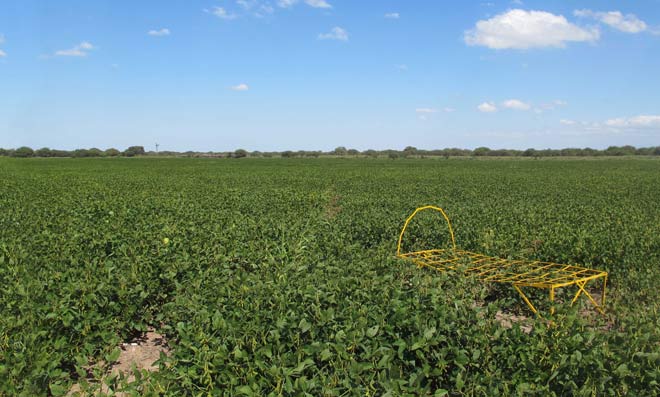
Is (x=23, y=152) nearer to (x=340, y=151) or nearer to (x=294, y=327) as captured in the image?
(x=340, y=151)

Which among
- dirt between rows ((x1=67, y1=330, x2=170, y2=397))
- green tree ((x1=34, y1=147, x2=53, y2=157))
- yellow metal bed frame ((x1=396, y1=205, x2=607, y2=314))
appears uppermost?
green tree ((x1=34, y1=147, x2=53, y2=157))

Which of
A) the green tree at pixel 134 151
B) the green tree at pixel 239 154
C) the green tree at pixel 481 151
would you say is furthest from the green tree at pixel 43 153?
the green tree at pixel 481 151

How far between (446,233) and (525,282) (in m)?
3.51

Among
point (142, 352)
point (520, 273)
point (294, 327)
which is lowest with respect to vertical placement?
point (142, 352)

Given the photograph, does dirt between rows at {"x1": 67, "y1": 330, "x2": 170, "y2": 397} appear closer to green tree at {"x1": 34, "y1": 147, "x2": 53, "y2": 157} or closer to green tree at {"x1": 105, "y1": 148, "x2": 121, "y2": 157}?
green tree at {"x1": 105, "y1": 148, "x2": 121, "y2": 157}

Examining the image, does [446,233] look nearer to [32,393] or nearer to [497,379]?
[497,379]

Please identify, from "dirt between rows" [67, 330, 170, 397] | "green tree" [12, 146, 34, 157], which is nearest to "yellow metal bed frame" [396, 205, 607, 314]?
"dirt between rows" [67, 330, 170, 397]

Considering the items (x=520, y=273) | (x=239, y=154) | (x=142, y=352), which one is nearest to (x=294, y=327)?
(x=142, y=352)

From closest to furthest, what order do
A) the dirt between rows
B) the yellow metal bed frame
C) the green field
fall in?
the green field < the dirt between rows < the yellow metal bed frame

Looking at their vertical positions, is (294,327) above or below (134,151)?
below

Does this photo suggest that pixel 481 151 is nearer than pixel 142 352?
No

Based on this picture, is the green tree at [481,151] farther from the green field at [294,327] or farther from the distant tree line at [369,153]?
the green field at [294,327]

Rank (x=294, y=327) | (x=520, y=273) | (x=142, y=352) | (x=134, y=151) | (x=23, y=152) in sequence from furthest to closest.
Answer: (x=134, y=151)
(x=23, y=152)
(x=520, y=273)
(x=142, y=352)
(x=294, y=327)

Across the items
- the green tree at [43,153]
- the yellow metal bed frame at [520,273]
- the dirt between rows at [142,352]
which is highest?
the green tree at [43,153]
